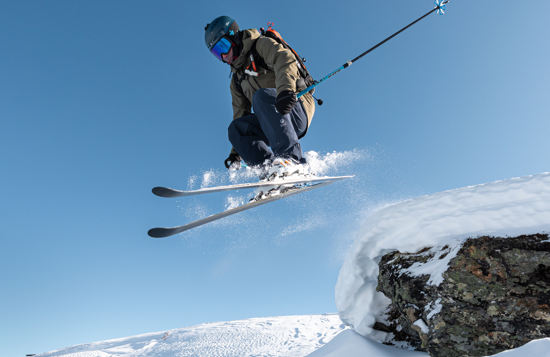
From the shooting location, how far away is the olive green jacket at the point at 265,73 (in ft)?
10.7

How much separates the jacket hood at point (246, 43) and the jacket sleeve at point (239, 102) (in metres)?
0.62

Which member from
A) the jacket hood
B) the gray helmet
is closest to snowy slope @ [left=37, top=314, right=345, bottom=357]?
the jacket hood

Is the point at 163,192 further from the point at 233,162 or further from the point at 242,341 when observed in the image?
the point at 242,341

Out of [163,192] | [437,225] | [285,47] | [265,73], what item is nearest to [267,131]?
[265,73]

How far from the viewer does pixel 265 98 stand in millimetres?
3400

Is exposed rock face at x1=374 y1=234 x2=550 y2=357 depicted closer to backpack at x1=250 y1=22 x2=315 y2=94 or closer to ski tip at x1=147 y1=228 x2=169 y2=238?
ski tip at x1=147 y1=228 x2=169 y2=238

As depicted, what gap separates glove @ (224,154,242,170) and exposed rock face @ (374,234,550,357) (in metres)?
3.43

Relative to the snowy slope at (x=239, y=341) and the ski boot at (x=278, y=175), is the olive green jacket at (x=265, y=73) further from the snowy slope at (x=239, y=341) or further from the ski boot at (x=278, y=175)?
the snowy slope at (x=239, y=341)

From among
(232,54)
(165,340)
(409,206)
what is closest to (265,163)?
(232,54)

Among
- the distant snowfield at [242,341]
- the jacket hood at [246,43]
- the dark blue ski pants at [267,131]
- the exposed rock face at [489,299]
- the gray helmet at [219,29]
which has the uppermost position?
the gray helmet at [219,29]

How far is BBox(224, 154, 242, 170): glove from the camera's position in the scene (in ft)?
14.6

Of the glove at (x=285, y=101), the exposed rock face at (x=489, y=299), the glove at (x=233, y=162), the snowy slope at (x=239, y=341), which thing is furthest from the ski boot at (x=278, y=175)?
the snowy slope at (x=239, y=341)

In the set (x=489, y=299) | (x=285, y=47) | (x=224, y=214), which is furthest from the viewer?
(x=285, y=47)

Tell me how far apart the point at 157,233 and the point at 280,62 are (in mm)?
2409
